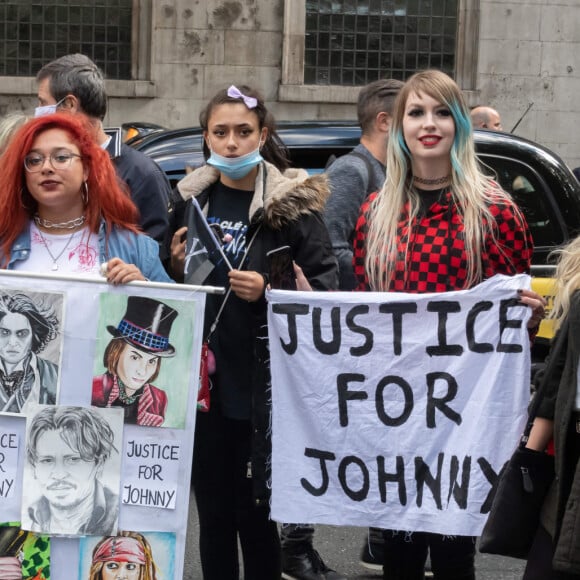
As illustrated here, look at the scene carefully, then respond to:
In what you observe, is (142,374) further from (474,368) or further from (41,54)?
(41,54)

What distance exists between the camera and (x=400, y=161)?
4.01 meters

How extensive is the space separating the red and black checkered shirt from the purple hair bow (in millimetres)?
695

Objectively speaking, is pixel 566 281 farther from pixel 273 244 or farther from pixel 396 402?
pixel 273 244

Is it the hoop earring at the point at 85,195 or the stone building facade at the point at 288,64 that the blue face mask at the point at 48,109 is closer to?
the hoop earring at the point at 85,195

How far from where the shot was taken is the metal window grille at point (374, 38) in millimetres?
16031

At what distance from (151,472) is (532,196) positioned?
3.80 m

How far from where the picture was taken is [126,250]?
3895 millimetres

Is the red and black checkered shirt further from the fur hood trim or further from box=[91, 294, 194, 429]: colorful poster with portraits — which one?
box=[91, 294, 194, 429]: colorful poster with portraits

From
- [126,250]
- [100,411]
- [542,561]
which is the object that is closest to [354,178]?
[126,250]

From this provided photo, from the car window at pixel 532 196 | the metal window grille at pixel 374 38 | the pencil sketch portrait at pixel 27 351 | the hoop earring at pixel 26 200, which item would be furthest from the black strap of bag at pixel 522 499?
the metal window grille at pixel 374 38

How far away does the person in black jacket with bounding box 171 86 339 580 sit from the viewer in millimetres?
3945

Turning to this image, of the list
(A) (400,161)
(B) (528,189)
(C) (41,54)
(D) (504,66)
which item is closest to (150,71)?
(C) (41,54)

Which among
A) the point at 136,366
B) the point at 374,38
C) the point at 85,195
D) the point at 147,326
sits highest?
the point at 374,38

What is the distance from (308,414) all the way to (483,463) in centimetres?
60
